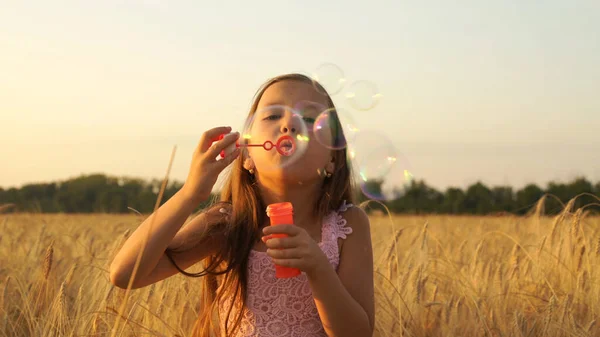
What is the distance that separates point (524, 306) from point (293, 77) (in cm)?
229

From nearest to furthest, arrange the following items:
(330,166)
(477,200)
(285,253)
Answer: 1. (285,253)
2. (330,166)
3. (477,200)

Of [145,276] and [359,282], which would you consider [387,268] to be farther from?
[145,276]

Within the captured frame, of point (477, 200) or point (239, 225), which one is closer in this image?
point (239, 225)

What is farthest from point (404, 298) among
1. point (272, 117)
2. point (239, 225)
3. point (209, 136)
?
point (209, 136)

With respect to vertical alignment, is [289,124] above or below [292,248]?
above

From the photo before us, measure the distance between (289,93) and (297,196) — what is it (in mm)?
446

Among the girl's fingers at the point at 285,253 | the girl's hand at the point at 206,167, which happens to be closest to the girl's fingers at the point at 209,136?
the girl's hand at the point at 206,167

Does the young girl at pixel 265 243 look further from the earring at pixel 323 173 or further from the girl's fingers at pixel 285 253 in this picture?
the girl's fingers at pixel 285 253

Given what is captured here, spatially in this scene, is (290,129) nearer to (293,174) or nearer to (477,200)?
(293,174)

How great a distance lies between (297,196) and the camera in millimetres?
2859

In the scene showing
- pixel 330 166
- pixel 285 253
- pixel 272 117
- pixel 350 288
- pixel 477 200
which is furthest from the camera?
pixel 477 200

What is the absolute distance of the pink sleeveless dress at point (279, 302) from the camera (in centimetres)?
279

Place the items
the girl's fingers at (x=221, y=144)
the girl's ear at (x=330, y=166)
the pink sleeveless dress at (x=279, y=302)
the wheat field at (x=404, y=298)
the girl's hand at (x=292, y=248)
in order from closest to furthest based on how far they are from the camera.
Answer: the girl's hand at (x=292, y=248), the girl's fingers at (x=221, y=144), the pink sleeveless dress at (x=279, y=302), the girl's ear at (x=330, y=166), the wheat field at (x=404, y=298)

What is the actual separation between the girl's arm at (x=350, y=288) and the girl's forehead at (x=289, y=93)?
56cm
